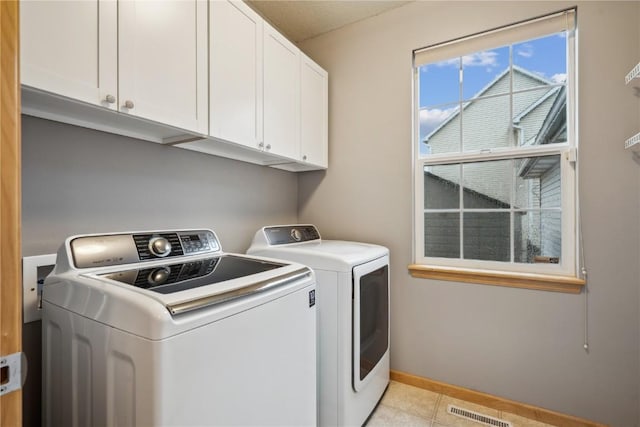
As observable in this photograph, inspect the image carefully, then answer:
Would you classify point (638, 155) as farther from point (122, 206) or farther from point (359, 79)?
point (122, 206)

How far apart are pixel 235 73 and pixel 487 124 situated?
1605mm

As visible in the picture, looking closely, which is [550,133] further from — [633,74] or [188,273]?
[188,273]

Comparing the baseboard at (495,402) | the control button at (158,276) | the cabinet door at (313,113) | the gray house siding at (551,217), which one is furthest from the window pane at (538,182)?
the control button at (158,276)

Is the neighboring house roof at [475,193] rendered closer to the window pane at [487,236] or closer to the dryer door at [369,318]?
the window pane at [487,236]

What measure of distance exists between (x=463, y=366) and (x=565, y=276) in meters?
0.83

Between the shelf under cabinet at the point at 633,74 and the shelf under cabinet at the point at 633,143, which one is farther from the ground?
the shelf under cabinet at the point at 633,74

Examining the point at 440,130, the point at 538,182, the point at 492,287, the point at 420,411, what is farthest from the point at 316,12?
the point at 420,411

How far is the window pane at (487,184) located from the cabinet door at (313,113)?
3.39ft

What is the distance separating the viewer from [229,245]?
195 cm

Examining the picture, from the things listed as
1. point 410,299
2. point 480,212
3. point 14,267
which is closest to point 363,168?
point 480,212

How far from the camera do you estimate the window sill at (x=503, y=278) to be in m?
1.68

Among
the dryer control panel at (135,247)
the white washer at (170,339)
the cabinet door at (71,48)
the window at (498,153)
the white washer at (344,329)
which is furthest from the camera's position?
the window at (498,153)

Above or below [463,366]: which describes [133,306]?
above

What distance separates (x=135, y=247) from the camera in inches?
47.3
